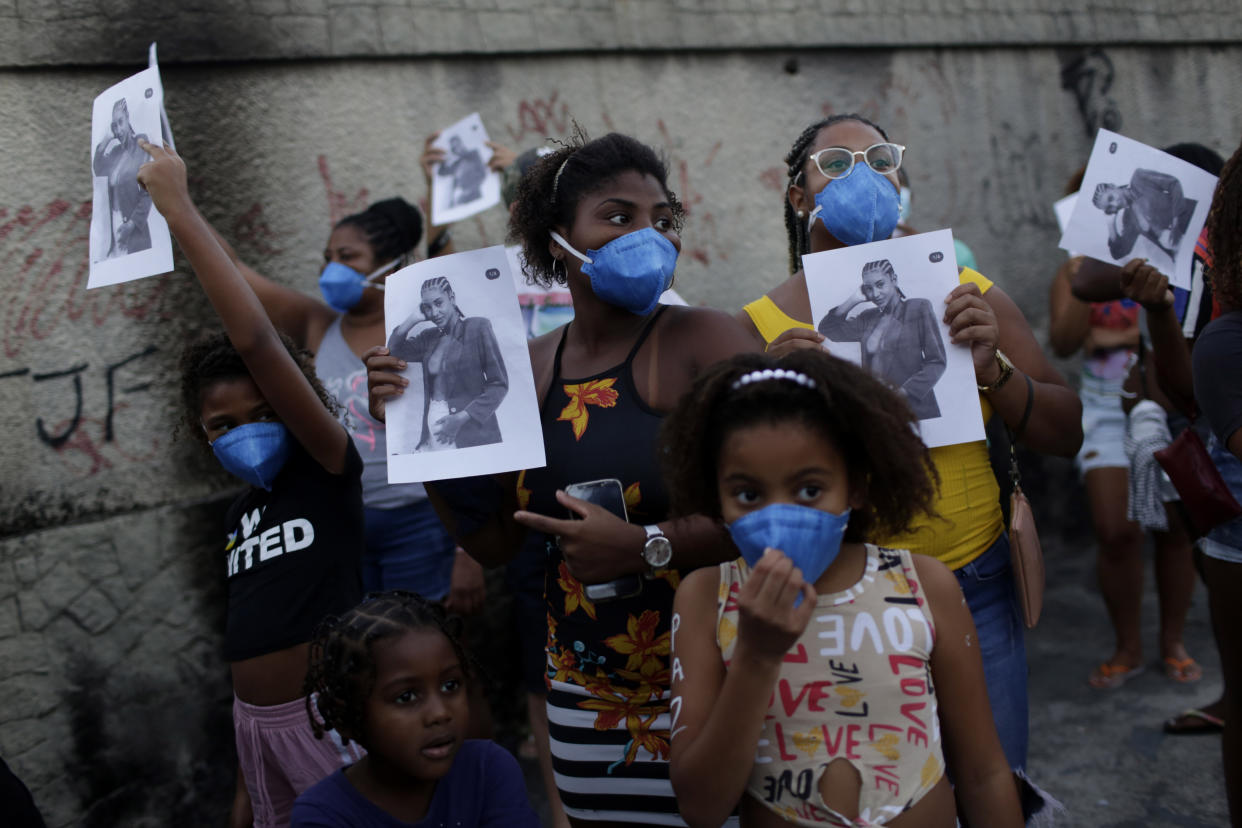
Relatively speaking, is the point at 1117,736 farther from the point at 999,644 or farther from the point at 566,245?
the point at 566,245

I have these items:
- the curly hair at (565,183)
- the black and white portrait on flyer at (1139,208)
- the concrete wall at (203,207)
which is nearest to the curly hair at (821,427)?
the curly hair at (565,183)

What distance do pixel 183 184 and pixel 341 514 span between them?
92 centimetres

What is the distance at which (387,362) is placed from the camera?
97.4 inches

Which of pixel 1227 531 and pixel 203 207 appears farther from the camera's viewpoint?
pixel 203 207

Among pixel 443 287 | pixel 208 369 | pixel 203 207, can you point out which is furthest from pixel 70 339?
pixel 443 287

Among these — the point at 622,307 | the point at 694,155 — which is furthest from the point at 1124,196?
the point at 694,155

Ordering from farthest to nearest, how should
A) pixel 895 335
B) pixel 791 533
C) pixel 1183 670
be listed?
pixel 1183 670, pixel 895 335, pixel 791 533

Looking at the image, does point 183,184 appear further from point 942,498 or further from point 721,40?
point 721,40

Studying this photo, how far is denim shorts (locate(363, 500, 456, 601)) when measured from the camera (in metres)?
3.91

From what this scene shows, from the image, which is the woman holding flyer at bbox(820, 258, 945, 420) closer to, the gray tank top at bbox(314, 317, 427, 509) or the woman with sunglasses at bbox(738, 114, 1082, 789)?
the woman with sunglasses at bbox(738, 114, 1082, 789)

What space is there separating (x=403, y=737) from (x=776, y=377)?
105 centimetres

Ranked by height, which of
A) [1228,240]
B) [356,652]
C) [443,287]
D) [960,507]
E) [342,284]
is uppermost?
[342,284]

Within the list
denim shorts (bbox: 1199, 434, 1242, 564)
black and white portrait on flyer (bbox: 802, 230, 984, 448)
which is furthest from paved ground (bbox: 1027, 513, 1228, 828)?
black and white portrait on flyer (bbox: 802, 230, 984, 448)

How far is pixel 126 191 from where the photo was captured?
2.68 m
